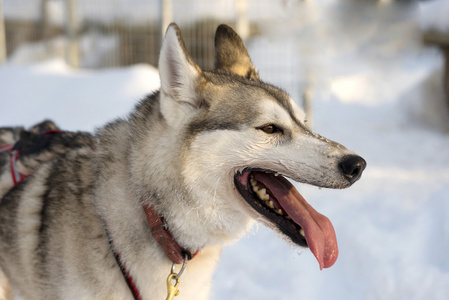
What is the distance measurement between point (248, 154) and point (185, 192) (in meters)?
0.30

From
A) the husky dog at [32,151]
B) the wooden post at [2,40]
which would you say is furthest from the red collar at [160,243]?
the wooden post at [2,40]

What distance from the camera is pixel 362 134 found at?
607cm

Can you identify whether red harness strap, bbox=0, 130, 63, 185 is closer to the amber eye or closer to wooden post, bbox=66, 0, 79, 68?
the amber eye

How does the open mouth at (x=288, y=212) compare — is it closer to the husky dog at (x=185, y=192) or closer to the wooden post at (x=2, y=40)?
the husky dog at (x=185, y=192)

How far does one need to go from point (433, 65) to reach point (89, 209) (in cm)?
651

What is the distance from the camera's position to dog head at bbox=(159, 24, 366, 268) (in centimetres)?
183

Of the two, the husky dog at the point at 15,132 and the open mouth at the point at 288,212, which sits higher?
Result: the open mouth at the point at 288,212

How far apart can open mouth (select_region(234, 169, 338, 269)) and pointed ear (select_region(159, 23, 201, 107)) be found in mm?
404

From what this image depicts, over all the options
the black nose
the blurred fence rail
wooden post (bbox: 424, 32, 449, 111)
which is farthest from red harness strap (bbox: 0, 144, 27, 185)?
wooden post (bbox: 424, 32, 449, 111)

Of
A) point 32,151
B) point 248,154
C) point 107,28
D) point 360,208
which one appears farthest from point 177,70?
point 107,28

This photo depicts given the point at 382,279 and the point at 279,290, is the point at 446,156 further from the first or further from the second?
the point at 279,290

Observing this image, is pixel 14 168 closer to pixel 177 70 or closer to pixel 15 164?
pixel 15 164

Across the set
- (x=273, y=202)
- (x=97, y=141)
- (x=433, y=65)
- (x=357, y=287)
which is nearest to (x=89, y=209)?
(x=97, y=141)

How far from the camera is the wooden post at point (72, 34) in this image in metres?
8.15
